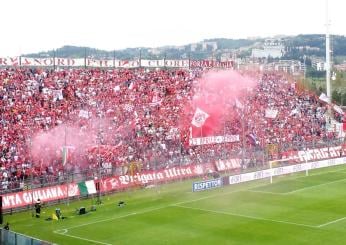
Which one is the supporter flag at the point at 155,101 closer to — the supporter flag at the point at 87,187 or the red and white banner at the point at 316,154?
the red and white banner at the point at 316,154

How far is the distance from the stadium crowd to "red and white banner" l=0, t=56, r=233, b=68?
401 cm

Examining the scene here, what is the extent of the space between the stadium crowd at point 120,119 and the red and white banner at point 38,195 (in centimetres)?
101

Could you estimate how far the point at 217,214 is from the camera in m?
31.5

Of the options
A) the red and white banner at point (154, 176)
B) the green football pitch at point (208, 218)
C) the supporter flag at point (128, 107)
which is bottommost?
the green football pitch at point (208, 218)

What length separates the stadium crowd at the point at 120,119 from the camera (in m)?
39.0

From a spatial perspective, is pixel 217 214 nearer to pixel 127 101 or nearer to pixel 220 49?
pixel 127 101

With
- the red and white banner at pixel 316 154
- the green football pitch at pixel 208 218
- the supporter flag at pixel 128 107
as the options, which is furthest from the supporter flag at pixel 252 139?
the supporter flag at pixel 128 107

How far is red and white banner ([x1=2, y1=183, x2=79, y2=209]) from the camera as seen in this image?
3212 cm

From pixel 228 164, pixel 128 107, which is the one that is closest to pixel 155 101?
pixel 128 107

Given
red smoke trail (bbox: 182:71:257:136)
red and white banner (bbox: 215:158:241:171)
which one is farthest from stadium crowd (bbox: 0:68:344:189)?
red and white banner (bbox: 215:158:241:171)

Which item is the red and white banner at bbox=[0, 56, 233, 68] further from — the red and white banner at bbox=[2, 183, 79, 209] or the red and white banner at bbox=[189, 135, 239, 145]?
the red and white banner at bbox=[2, 183, 79, 209]

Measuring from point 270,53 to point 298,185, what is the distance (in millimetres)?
134411

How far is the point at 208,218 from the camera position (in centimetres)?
3042

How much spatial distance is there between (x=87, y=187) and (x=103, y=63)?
87.2 ft
